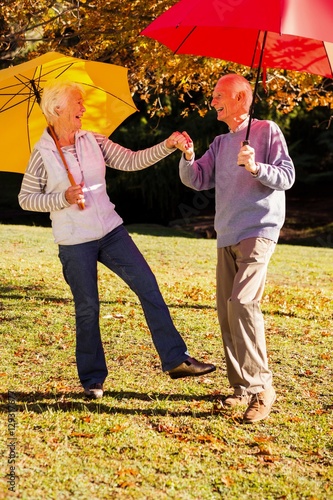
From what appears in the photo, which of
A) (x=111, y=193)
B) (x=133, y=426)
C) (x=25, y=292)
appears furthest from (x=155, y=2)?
(x=111, y=193)

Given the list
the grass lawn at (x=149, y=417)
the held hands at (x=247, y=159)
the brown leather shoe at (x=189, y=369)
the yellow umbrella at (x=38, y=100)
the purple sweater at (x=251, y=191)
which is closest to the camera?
the grass lawn at (x=149, y=417)

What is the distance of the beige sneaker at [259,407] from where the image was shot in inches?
187

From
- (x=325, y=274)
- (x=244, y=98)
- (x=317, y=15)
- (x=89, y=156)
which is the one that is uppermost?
(x=317, y=15)

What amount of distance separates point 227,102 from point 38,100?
4.32 feet

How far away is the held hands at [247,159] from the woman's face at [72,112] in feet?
3.42

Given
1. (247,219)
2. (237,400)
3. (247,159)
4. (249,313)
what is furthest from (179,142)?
(237,400)

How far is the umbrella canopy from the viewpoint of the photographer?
4.21m

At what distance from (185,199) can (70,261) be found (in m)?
21.3

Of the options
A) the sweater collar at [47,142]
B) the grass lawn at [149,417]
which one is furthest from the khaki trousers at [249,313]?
the sweater collar at [47,142]

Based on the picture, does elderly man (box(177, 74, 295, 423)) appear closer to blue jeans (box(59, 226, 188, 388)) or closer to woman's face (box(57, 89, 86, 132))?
blue jeans (box(59, 226, 188, 388))

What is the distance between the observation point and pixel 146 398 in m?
5.22

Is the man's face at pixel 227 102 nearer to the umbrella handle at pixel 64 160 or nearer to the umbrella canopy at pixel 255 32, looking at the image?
the umbrella canopy at pixel 255 32

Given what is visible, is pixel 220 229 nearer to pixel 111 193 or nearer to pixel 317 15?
pixel 317 15

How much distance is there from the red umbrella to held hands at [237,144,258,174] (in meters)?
0.67
